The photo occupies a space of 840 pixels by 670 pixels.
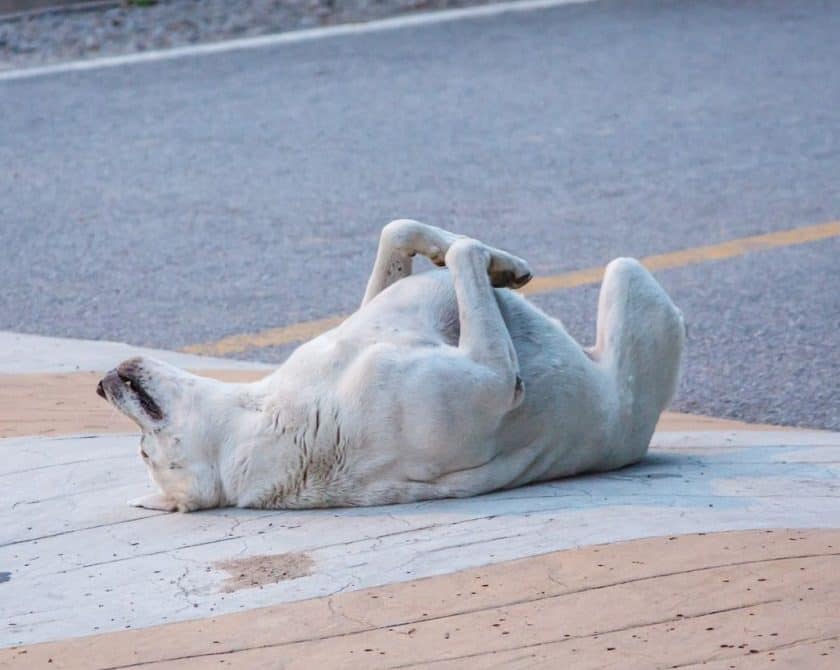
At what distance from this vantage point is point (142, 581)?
14.0 ft

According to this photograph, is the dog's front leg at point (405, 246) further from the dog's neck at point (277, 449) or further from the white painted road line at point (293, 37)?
the white painted road line at point (293, 37)

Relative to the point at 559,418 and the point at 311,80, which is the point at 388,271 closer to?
the point at 559,418

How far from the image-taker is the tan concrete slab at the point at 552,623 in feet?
12.0

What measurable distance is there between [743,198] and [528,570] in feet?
21.1

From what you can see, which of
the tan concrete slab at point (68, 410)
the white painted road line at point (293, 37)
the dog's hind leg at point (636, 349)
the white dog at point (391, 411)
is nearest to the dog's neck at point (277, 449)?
the white dog at point (391, 411)

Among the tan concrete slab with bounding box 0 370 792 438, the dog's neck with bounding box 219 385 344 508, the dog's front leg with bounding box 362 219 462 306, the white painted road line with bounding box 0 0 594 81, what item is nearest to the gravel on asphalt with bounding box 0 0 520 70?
the white painted road line with bounding box 0 0 594 81

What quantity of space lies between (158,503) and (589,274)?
4.34 meters

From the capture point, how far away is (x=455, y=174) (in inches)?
429

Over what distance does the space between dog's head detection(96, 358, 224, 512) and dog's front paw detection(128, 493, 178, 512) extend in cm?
4

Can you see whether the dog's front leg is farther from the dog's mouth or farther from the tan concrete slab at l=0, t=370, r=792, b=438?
the tan concrete slab at l=0, t=370, r=792, b=438

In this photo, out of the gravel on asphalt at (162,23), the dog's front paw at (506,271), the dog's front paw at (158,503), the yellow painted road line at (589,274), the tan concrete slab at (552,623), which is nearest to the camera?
the tan concrete slab at (552,623)

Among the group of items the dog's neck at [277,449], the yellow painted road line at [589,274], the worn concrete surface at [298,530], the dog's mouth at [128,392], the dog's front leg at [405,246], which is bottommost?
the yellow painted road line at [589,274]

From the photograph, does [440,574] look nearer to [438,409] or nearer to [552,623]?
[552,623]

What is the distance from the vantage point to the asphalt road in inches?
321
